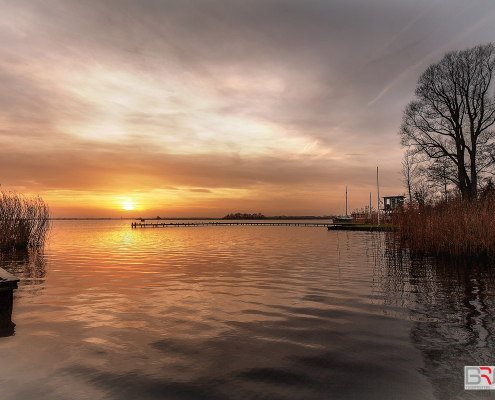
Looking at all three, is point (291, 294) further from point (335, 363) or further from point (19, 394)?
point (19, 394)

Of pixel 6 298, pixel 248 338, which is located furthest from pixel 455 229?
pixel 6 298

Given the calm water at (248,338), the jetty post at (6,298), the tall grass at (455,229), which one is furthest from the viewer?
the tall grass at (455,229)

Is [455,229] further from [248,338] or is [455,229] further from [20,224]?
[20,224]

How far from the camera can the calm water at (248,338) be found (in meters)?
4.55

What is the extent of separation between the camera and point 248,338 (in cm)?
646

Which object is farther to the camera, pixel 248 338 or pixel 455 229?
pixel 455 229

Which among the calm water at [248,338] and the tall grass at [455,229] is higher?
the tall grass at [455,229]

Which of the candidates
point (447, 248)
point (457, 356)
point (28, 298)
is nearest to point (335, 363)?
point (457, 356)

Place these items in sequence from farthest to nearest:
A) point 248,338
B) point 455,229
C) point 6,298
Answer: point 455,229 → point 6,298 → point 248,338

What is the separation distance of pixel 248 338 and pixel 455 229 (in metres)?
15.3

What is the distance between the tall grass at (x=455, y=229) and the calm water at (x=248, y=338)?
4116mm

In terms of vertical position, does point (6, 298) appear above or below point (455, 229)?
below

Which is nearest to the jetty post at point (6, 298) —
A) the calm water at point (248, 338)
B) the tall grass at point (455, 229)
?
the calm water at point (248, 338)

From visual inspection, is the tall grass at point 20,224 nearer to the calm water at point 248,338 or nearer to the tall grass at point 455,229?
the calm water at point 248,338
